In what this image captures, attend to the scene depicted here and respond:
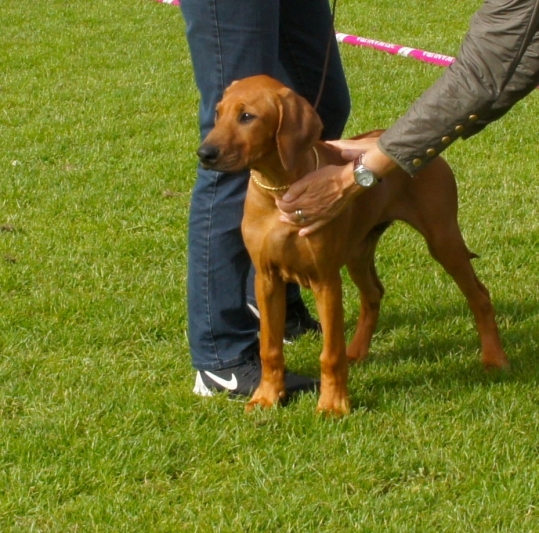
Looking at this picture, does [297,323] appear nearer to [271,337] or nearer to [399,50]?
[271,337]

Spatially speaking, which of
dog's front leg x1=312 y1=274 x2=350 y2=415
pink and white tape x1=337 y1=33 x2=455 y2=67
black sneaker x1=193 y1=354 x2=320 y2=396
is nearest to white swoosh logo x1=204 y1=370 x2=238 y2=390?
black sneaker x1=193 y1=354 x2=320 y2=396

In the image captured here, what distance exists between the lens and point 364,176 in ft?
11.1

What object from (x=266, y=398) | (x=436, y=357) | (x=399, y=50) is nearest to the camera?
(x=266, y=398)

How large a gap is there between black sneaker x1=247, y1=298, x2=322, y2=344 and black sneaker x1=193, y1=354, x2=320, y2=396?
1.80 feet

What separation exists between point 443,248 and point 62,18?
31.4 ft

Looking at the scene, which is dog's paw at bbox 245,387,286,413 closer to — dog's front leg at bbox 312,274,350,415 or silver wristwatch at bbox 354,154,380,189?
dog's front leg at bbox 312,274,350,415

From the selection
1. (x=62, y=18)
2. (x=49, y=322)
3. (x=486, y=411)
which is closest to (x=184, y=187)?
(x=49, y=322)

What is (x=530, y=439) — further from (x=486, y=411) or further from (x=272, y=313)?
(x=272, y=313)

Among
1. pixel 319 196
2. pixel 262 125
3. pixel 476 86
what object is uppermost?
pixel 476 86

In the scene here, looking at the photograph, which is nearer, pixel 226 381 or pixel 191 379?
pixel 226 381

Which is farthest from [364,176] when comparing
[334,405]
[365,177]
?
[334,405]

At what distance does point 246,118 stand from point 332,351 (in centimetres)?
96

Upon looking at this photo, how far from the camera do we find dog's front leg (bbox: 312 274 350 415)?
12.3 ft

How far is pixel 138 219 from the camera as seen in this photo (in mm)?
5969
